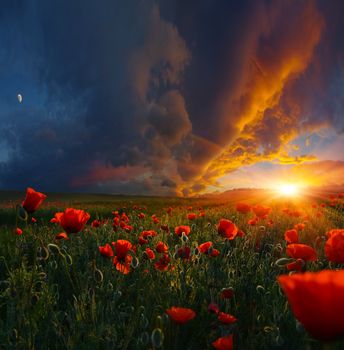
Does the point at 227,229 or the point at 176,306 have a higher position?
the point at 227,229

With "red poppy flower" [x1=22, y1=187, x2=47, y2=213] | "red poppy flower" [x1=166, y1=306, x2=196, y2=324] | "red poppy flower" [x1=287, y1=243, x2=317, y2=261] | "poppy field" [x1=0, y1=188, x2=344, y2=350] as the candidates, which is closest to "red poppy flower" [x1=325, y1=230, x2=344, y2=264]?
"poppy field" [x1=0, y1=188, x2=344, y2=350]

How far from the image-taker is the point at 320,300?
917 millimetres

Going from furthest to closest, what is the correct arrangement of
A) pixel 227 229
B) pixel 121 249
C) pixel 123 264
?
pixel 227 229 → pixel 123 264 → pixel 121 249

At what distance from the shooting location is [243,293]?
3123 mm

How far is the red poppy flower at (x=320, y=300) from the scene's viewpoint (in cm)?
88

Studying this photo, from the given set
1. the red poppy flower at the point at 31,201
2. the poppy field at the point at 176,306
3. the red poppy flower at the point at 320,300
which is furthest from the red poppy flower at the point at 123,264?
the red poppy flower at the point at 320,300

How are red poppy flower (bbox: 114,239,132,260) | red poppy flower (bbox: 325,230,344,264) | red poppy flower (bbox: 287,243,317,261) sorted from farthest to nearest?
red poppy flower (bbox: 114,239,132,260) < red poppy flower (bbox: 287,243,317,261) < red poppy flower (bbox: 325,230,344,264)

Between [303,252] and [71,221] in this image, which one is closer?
[303,252]

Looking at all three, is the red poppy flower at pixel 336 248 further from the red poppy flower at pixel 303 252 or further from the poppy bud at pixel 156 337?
the poppy bud at pixel 156 337

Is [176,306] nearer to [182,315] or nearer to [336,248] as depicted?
[182,315]

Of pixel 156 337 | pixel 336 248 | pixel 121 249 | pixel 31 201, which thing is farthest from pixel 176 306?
pixel 31 201

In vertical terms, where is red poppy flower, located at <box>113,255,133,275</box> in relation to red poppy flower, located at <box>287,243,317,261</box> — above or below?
below

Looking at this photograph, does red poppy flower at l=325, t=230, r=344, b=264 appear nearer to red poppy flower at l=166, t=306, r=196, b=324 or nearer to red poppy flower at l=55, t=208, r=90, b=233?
red poppy flower at l=166, t=306, r=196, b=324

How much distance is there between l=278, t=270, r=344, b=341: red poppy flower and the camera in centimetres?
88
